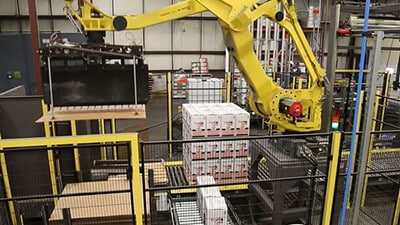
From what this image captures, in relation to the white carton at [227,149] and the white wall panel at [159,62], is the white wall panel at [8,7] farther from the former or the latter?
the white carton at [227,149]

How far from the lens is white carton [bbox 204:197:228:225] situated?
3765 millimetres

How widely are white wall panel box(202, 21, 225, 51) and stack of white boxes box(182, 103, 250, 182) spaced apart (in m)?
11.3

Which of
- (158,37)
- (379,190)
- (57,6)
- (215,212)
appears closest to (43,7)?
(57,6)

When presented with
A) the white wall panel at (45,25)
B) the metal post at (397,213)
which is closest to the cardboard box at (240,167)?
the metal post at (397,213)

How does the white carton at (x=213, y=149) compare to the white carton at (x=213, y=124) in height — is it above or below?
below

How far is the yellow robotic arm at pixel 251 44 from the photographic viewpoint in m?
3.70

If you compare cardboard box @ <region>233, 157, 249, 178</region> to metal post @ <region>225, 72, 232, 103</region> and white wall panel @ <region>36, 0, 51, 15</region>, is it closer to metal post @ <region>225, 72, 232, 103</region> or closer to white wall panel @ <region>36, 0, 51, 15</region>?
metal post @ <region>225, 72, 232, 103</region>

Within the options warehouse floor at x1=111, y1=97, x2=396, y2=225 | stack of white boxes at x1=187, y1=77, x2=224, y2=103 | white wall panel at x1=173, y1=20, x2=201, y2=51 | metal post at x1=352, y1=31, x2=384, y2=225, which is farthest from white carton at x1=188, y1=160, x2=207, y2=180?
white wall panel at x1=173, y1=20, x2=201, y2=51

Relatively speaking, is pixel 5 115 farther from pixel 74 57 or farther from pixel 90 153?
pixel 74 57

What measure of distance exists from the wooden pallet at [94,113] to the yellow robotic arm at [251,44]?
0.83 metres

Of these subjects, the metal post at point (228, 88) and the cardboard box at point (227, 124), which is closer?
the cardboard box at point (227, 124)

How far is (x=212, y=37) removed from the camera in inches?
624

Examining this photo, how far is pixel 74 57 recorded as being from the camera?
2895 millimetres

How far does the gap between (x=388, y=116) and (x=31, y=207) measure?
9.38 meters
